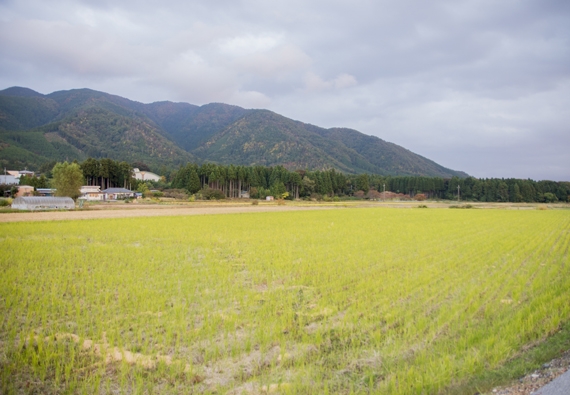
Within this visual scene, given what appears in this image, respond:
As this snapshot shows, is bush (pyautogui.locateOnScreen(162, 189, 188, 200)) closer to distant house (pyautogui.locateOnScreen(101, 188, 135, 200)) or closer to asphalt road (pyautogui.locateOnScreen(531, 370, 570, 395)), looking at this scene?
distant house (pyautogui.locateOnScreen(101, 188, 135, 200))

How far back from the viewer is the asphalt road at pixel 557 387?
12.1 feet

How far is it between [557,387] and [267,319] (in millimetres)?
4198

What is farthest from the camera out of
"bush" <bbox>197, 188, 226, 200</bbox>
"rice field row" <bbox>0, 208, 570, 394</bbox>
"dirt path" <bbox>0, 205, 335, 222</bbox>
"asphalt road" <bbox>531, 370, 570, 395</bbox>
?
"bush" <bbox>197, 188, 226, 200</bbox>

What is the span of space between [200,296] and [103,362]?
319 cm

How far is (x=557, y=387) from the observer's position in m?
3.77

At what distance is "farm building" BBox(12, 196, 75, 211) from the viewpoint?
124ft

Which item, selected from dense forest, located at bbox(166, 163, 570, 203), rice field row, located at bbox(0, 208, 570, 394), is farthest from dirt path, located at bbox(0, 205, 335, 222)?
dense forest, located at bbox(166, 163, 570, 203)

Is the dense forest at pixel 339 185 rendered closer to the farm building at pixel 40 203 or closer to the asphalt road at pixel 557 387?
the farm building at pixel 40 203

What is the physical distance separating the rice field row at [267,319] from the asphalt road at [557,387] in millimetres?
759

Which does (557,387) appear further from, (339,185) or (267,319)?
(339,185)

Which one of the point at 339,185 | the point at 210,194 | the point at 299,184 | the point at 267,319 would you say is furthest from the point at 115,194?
the point at 267,319

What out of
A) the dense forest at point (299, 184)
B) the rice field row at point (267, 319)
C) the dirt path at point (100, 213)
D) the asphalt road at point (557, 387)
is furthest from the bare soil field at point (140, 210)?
the asphalt road at point (557, 387)

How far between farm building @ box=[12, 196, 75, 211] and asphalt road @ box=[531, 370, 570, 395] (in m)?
45.3

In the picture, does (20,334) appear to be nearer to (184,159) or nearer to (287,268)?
(287,268)
